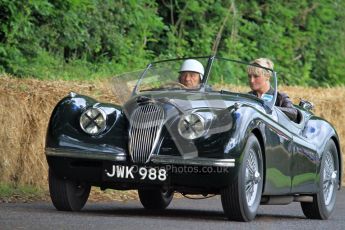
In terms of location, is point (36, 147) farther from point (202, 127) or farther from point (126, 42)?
point (126, 42)

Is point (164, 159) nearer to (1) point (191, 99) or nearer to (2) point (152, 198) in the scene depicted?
(1) point (191, 99)

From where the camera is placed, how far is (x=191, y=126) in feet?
33.6

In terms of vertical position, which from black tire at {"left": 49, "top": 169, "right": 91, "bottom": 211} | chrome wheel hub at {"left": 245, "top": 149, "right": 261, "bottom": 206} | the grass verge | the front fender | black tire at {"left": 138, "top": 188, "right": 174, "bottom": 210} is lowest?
the grass verge

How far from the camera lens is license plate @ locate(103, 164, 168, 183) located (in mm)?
10070

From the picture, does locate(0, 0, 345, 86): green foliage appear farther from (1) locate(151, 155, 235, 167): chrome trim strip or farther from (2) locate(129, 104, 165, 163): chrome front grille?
(1) locate(151, 155, 235, 167): chrome trim strip

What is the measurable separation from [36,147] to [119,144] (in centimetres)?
365

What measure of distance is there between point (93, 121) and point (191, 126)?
94 centimetres

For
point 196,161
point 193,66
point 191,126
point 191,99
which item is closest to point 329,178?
point 193,66

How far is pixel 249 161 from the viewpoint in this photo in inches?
410

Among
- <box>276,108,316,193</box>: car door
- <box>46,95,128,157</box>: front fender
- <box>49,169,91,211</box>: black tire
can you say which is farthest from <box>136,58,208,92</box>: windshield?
<box>49,169,91,211</box>: black tire

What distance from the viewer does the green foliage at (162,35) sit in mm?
19344

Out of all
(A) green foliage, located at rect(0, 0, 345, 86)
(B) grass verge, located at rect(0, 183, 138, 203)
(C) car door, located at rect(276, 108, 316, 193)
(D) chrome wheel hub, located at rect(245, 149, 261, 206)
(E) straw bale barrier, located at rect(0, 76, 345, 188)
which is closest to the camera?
(D) chrome wheel hub, located at rect(245, 149, 261, 206)

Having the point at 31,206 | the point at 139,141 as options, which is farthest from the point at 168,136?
the point at 31,206

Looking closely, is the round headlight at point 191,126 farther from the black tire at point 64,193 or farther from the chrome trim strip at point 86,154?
the black tire at point 64,193
